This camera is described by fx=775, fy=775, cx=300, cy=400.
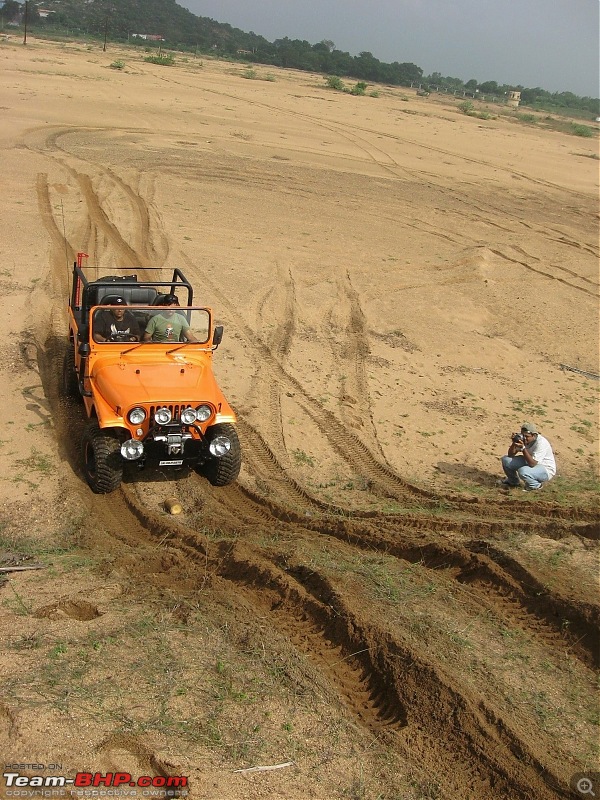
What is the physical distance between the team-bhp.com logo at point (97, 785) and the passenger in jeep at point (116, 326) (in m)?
5.67

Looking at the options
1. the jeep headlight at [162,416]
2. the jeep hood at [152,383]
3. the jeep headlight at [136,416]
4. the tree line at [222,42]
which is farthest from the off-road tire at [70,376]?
the tree line at [222,42]

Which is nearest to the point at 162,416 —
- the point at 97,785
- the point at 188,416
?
the point at 188,416

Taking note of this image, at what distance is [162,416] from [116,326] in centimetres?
157

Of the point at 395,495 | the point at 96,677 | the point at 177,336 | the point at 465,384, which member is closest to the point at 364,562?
the point at 395,495

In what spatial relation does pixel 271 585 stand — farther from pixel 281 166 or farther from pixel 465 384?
pixel 281 166

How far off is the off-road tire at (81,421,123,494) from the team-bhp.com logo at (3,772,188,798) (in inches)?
172

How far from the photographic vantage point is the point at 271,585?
21.9ft

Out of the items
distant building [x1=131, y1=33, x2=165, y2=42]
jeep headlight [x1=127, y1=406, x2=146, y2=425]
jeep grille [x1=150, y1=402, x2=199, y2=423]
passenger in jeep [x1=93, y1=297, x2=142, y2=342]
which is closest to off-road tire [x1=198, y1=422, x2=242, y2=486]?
jeep grille [x1=150, y1=402, x2=199, y2=423]

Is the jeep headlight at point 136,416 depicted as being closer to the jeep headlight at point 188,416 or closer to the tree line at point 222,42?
the jeep headlight at point 188,416

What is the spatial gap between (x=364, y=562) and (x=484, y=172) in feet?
89.6

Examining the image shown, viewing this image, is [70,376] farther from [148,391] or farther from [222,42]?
[222,42]

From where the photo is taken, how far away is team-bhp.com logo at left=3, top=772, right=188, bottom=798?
429cm

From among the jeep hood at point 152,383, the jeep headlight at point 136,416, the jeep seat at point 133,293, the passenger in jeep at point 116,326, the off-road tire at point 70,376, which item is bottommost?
the off-road tire at point 70,376

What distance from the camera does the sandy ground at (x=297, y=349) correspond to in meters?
5.18
